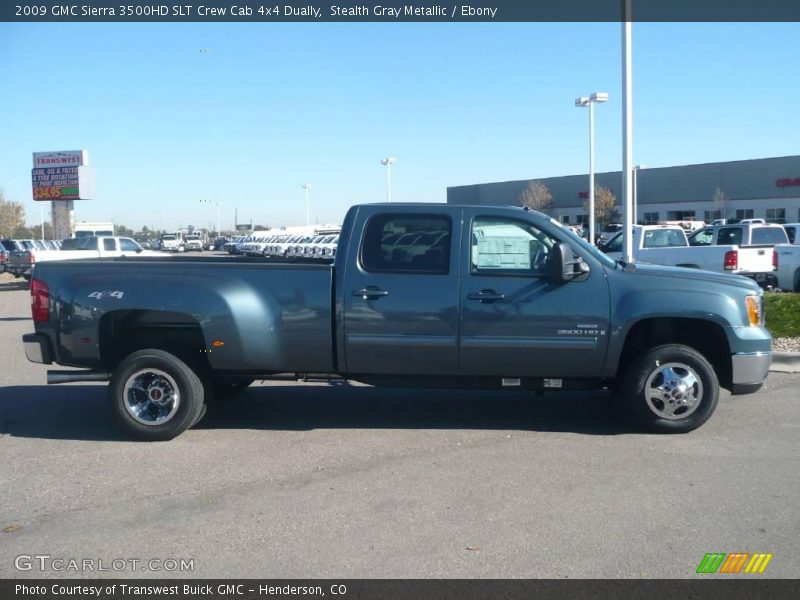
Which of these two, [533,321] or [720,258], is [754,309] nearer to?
[533,321]

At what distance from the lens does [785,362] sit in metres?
10.4

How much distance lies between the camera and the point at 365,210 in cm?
741

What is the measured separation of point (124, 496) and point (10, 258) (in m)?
29.2

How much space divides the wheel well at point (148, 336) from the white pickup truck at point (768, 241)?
13697 mm

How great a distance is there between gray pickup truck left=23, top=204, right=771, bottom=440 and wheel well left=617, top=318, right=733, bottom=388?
0.03 m

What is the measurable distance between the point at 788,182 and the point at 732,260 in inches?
1998

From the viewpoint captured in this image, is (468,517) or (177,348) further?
(177,348)

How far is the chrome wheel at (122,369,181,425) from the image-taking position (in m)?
7.26

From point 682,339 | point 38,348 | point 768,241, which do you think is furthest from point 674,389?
point 768,241

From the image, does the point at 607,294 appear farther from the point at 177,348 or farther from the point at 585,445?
the point at 177,348

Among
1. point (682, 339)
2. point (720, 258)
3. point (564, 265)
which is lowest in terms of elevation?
point (682, 339)
